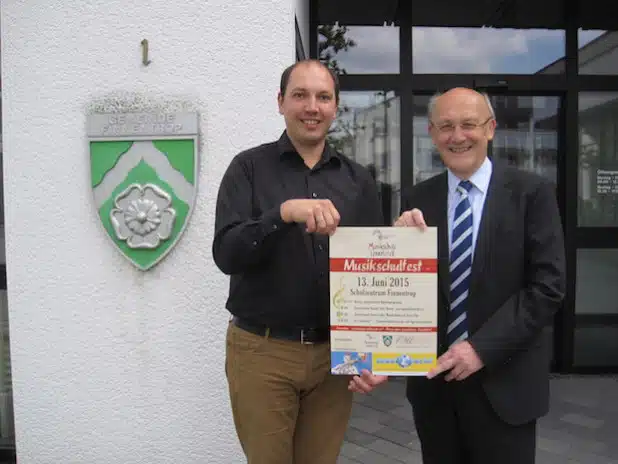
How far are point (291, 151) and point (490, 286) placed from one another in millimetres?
817

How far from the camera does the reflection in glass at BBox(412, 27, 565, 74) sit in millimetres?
4742

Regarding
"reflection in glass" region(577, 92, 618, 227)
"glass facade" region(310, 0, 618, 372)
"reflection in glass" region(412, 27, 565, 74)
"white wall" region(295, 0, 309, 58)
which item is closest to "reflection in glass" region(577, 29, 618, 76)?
"glass facade" region(310, 0, 618, 372)

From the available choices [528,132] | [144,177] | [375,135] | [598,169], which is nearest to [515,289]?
[144,177]

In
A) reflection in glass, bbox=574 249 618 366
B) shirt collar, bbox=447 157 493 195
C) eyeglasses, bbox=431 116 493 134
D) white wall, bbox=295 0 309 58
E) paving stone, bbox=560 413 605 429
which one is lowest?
paving stone, bbox=560 413 605 429

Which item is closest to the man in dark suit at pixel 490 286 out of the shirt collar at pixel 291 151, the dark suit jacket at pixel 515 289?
the dark suit jacket at pixel 515 289

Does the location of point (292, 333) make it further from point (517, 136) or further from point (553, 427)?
point (517, 136)

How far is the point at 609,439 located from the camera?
368 centimetres

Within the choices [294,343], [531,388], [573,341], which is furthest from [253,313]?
[573,341]

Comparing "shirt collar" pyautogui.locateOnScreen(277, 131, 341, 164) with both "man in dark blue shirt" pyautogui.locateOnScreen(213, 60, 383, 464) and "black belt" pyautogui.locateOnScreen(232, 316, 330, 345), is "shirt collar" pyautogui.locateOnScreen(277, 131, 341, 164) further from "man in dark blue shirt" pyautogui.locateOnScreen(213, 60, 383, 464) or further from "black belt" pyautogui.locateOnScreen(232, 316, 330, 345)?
"black belt" pyautogui.locateOnScreen(232, 316, 330, 345)

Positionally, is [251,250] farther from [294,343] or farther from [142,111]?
[142,111]

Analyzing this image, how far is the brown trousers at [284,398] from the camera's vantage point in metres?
1.85

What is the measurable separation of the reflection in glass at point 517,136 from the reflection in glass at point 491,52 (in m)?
0.26

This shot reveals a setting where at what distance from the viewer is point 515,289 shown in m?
1.75

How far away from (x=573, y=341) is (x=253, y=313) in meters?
4.12
